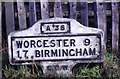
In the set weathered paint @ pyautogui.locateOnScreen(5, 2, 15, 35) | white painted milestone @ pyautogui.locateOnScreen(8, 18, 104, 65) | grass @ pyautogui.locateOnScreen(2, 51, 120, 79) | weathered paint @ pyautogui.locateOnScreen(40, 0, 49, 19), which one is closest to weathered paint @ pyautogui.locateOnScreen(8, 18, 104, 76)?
white painted milestone @ pyautogui.locateOnScreen(8, 18, 104, 65)

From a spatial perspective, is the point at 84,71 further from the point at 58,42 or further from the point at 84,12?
the point at 84,12

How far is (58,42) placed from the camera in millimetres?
4836

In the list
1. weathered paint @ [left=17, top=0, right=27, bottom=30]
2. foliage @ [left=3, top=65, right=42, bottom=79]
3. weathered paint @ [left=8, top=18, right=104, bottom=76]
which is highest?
weathered paint @ [left=17, top=0, right=27, bottom=30]

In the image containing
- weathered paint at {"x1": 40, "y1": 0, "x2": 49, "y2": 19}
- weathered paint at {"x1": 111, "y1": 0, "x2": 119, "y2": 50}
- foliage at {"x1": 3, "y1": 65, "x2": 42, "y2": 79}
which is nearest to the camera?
foliage at {"x1": 3, "y1": 65, "x2": 42, "y2": 79}

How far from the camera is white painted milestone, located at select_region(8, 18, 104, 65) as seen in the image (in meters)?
4.82

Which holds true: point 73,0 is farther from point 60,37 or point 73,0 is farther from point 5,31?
point 5,31

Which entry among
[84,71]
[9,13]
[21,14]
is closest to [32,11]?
[21,14]

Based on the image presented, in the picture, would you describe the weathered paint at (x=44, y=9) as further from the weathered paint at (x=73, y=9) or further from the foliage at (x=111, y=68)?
the foliage at (x=111, y=68)

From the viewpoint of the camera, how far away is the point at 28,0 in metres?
5.64

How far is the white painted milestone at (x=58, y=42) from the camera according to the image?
4816 millimetres

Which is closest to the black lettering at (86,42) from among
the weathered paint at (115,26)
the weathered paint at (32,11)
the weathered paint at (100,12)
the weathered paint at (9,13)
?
the weathered paint at (100,12)

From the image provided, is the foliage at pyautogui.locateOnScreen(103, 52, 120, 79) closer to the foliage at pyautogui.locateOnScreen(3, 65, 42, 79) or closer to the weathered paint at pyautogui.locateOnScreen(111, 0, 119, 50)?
the weathered paint at pyautogui.locateOnScreen(111, 0, 119, 50)

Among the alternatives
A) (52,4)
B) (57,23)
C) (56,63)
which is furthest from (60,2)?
(56,63)

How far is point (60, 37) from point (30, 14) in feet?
2.39
